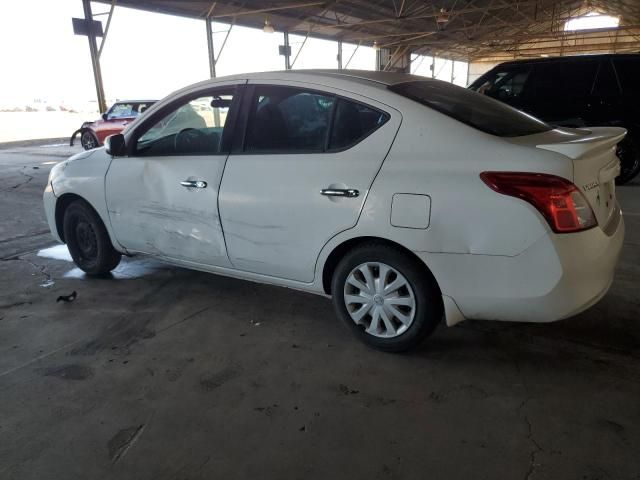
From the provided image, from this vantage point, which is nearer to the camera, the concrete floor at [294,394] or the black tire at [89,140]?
the concrete floor at [294,394]

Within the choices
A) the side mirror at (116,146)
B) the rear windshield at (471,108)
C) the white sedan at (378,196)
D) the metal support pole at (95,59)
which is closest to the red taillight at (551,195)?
the white sedan at (378,196)

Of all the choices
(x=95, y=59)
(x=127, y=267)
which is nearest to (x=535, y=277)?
(x=127, y=267)

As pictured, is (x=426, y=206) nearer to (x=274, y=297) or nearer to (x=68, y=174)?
(x=274, y=297)

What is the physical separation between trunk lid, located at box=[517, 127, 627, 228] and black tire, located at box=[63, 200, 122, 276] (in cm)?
325

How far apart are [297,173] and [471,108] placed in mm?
1076

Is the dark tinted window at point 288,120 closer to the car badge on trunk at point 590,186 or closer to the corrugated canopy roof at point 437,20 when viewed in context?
the car badge on trunk at point 590,186

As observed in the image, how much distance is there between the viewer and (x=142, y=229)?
3.54 m

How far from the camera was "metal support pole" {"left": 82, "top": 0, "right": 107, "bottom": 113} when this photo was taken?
45.8 ft

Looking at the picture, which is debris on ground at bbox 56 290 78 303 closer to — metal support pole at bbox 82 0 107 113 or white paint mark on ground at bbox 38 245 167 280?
white paint mark on ground at bbox 38 245 167 280

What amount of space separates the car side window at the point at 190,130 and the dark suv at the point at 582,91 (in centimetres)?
545

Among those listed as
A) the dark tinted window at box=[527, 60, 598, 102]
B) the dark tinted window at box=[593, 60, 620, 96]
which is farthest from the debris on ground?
the dark tinted window at box=[593, 60, 620, 96]

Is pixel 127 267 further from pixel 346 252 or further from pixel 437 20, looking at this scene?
pixel 437 20

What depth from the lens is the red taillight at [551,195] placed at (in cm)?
213

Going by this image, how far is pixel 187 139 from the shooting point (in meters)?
3.34
